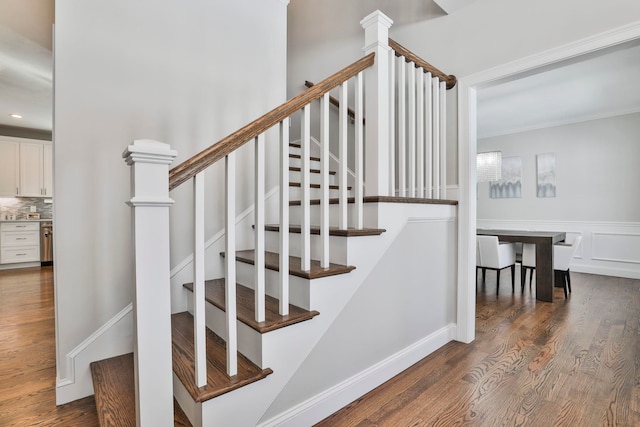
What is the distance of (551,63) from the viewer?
6.45ft

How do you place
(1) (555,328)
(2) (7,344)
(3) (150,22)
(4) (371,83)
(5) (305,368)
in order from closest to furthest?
(5) (305,368) < (4) (371,83) < (3) (150,22) < (2) (7,344) < (1) (555,328)

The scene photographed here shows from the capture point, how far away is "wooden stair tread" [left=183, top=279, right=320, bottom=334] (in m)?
1.32

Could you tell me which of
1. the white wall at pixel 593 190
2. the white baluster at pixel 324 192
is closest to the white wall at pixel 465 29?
the white baluster at pixel 324 192

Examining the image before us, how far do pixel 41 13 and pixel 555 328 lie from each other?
4.93 m

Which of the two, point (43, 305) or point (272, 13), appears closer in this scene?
point (272, 13)

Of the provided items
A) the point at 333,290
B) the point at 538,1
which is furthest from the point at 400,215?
the point at 538,1

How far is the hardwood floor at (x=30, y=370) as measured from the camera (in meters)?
1.54

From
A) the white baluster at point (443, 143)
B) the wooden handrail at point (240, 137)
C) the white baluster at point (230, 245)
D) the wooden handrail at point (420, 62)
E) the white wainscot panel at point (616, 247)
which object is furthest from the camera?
the white wainscot panel at point (616, 247)

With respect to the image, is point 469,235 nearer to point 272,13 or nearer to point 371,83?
point 371,83

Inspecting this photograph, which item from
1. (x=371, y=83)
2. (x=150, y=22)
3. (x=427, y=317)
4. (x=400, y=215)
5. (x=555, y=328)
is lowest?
(x=555, y=328)

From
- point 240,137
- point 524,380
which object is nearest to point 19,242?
point 240,137

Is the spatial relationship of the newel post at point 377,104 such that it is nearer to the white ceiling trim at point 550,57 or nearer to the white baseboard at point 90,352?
the white ceiling trim at point 550,57

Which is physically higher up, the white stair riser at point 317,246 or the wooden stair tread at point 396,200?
the wooden stair tread at point 396,200

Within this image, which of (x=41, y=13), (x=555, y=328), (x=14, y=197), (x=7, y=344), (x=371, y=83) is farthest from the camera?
(x=14, y=197)
